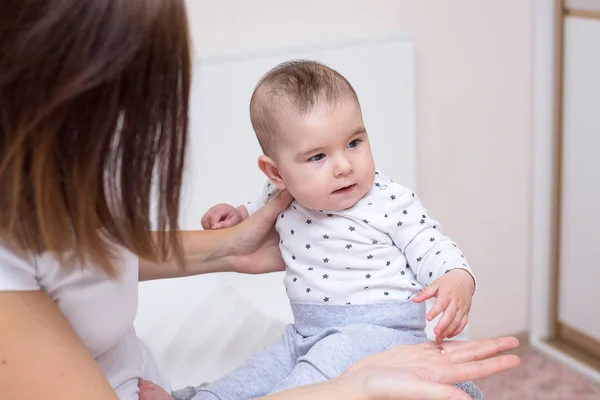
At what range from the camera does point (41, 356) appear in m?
0.84

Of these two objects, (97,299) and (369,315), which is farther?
(369,315)

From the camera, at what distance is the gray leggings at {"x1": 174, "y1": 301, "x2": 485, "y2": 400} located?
1.12 meters

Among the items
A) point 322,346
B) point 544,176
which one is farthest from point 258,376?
point 544,176

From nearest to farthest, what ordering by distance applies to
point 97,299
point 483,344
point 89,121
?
1. point 89,121
2. point 97,299
3. point 483,344

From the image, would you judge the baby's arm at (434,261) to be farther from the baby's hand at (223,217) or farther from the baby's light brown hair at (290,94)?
the baby's hand at (223,217)

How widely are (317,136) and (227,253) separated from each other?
305mm

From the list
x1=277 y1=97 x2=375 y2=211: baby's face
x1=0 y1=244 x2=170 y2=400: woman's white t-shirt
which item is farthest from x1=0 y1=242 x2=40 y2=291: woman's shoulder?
x1=277 y1=97 x2=375 y2=211: baby's face

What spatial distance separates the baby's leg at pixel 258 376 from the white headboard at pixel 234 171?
0.28 meters

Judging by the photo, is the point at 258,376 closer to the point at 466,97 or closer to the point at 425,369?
the point at 425,369

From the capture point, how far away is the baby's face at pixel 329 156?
1.17 metres

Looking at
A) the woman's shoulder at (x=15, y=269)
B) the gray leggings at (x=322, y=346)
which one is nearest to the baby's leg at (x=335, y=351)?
the gray leggings at (x=322, y=346)

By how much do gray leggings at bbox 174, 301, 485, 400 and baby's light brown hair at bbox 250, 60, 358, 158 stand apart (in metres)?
0.26

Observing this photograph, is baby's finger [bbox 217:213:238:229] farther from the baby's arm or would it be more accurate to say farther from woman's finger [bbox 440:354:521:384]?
woman's finger [bbox 440:354:521:384]

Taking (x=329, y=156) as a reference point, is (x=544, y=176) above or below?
below
